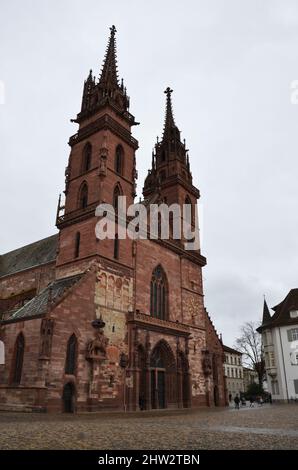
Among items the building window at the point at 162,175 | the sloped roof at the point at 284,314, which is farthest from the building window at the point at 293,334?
the building window at the point at 162,175

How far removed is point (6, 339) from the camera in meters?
22.9

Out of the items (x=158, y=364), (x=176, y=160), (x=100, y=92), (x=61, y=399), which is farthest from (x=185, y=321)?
(x=100, y=92)

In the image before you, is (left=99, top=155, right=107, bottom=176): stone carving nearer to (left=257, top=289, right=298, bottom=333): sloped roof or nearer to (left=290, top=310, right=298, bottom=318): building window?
(left=257, top=289, right=298, bottom=333): sloped roof

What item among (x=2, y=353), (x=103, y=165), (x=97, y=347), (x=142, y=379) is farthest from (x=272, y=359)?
(x=2, y=353)

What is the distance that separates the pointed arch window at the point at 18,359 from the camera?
21531 millimetres

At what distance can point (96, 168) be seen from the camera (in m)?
30.1

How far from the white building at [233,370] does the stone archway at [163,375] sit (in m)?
49.8

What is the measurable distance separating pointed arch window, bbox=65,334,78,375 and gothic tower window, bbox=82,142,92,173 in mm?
14516

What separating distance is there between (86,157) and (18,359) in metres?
17.3

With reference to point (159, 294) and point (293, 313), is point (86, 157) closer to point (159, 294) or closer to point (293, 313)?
point (159, 294)

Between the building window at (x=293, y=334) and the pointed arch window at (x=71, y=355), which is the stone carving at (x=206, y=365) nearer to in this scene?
the building window at (x=293, y=334)

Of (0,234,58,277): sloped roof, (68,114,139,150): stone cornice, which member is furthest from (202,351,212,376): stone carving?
(68,114,139,150): stone cornice

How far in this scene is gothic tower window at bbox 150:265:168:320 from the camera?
99.2ft
